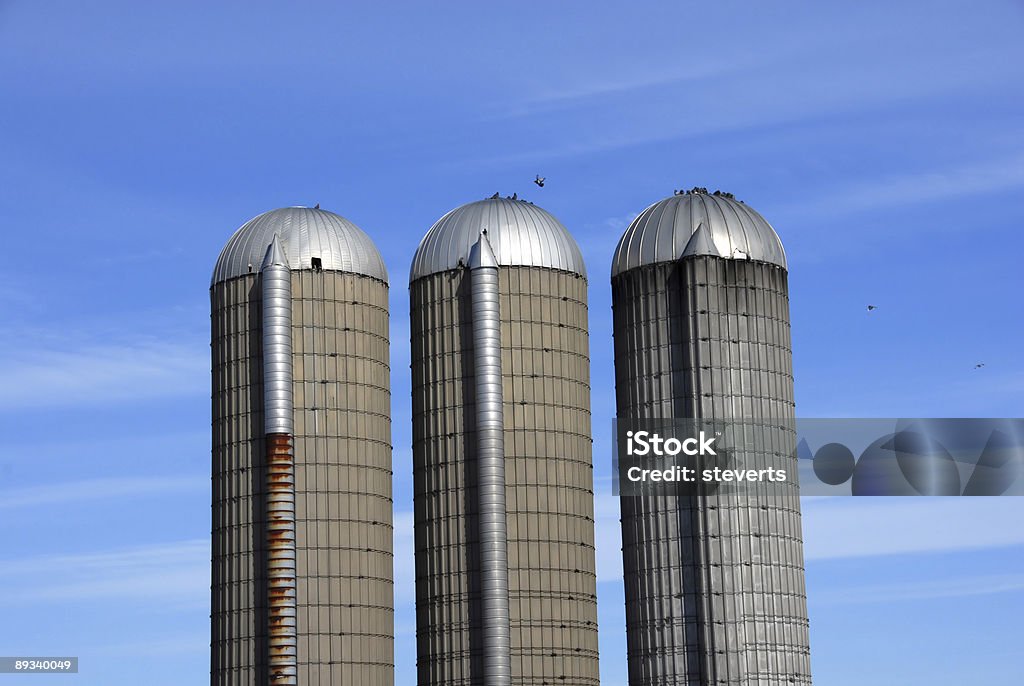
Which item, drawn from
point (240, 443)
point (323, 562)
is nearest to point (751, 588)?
point (323, 562)

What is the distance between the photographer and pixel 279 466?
81.8m

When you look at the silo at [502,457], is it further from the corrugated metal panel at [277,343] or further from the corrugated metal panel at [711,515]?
the corrugated metal panel at [277,343]

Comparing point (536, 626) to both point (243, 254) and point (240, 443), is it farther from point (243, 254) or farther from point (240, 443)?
point (243, 254)

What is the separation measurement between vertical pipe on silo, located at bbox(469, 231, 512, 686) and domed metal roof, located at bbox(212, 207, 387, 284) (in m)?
5.59

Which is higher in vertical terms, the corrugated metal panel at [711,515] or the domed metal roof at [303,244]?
the domed metal roof at [303,244]

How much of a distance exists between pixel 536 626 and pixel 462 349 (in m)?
13.8

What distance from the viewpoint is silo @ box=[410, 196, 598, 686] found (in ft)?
270

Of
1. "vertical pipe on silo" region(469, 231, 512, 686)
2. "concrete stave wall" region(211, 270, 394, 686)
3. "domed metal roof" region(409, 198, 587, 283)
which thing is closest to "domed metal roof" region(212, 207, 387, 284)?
"concrete stave wall" region(211, 270, 394, 686)

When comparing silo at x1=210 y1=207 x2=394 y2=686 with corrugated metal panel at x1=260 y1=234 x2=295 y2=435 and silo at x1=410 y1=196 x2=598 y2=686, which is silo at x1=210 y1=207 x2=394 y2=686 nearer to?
corrugated metal panel at x1=260 y1=234 x2=295 y2=435

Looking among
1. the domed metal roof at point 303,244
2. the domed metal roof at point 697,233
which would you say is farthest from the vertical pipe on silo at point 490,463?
the domed metal roof at point 697,233

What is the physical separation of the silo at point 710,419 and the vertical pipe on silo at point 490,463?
22.3ft

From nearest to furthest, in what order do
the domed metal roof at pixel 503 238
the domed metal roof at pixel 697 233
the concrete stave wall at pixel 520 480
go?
the concrete stave wall at pixel 520 480
the domed metal roof at pixel 697 233
the domed metal roof at pixel 503 238

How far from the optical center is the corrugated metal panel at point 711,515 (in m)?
82.0

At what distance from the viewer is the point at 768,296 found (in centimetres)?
8612
